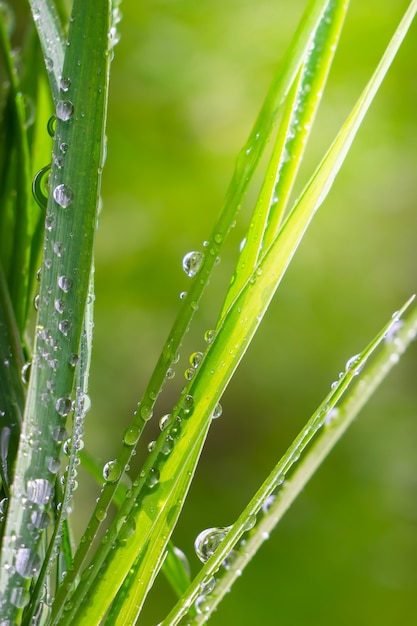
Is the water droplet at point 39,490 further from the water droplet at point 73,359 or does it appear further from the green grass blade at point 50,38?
the green grass blade at point 50,38

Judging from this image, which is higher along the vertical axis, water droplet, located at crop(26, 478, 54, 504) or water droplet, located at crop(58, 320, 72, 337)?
water droplet, located at crop(58, 320, 72, 337)

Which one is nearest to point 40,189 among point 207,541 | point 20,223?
point 20,223

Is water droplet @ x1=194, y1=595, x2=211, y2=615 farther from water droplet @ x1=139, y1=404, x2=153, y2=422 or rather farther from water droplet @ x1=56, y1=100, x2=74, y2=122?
water droplet @ x1=56, y1=100, x2=74, y2=122

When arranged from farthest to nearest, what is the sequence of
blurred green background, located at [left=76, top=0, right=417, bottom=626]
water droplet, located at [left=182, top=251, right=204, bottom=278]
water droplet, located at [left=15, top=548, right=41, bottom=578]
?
blurred green background, located at [left=76, top=0, right=417, bottom=626]
water droplet, located at [left=182, top=251, right=204, bottom=278]
water droplet, located at [left=15, top=548, right=41, bottom=578]

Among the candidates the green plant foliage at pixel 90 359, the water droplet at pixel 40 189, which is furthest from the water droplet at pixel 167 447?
the water droplet at pixel 40 189

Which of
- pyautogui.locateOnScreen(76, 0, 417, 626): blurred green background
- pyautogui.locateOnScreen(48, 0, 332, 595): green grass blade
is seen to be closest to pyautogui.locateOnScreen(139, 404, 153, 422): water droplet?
pyautogui.locateOnScreen(48, 0, 332, 595): green grass blade

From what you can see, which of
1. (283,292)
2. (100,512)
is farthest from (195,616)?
(283,292)
